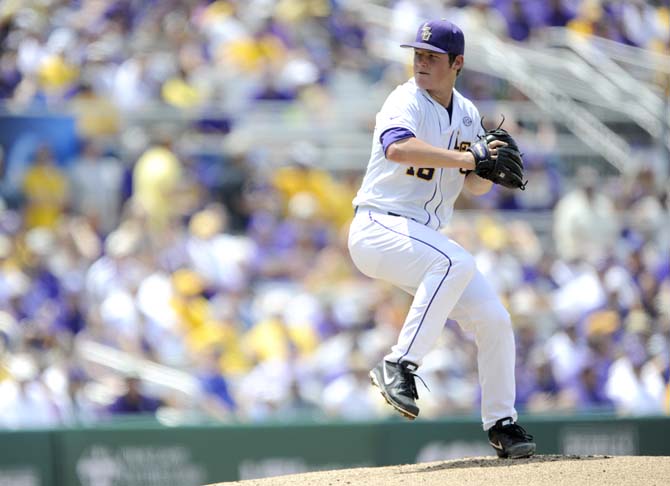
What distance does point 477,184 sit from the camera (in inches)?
207

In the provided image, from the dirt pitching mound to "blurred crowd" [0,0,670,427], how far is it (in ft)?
10.7

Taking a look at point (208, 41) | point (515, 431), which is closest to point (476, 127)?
point (515, 431)

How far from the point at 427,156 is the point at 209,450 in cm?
353

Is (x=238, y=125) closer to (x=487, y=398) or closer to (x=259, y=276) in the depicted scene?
(x=259, y=276)

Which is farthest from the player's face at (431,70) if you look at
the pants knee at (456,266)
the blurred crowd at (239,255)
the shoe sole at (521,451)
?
the blurred crowd at (239,255)

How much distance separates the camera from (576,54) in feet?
38.1

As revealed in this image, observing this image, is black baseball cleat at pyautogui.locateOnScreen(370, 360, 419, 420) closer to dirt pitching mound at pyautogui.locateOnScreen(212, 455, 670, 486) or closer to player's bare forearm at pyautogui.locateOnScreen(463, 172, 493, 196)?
dirt pitching mound at pyautogui.locateOnScreen(212, 455, 670, 486)

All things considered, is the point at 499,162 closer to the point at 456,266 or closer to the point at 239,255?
the point at 456,266

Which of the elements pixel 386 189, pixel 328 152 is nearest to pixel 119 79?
pixel 328 152

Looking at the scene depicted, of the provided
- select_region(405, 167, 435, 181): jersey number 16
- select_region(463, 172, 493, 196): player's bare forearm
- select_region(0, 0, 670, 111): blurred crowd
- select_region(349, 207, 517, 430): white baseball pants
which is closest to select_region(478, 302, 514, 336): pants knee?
select_region(349, 207, 517, 430): white baseball pants

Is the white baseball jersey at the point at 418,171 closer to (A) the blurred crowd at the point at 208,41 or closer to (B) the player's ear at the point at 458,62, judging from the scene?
(B) the player's ear at the point at 458,62

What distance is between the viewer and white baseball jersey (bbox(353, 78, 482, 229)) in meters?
5.06

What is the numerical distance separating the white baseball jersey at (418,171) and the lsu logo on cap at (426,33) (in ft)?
0.76

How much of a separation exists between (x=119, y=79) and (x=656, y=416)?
5.48m
